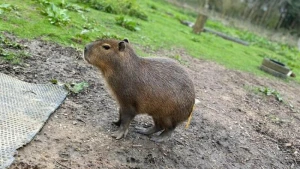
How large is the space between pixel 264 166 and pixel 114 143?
181cm

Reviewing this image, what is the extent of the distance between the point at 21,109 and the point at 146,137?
129 cm

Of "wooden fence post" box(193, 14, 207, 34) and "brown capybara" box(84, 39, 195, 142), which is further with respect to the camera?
"wooden fence post" box(193, 14, 207, 34)

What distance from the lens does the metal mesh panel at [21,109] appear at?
3.06 metres

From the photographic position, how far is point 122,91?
373cm

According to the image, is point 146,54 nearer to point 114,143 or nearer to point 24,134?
point 114,143

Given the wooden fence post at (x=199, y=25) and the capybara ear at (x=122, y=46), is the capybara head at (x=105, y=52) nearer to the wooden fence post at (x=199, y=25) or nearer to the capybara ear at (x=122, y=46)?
the capybara ear at (x=122, y=46)

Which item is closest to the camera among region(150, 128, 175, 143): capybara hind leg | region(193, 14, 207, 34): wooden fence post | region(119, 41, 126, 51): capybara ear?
region(119, 41, 126, 51): capybara ear

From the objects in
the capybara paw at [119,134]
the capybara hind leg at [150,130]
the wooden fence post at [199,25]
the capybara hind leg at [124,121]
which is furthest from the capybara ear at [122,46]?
the wooden fence post at [199,25]

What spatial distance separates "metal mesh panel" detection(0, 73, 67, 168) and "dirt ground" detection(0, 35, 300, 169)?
0.25 ft

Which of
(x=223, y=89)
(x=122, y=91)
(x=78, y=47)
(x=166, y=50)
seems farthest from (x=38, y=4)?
(x=122, y=91)

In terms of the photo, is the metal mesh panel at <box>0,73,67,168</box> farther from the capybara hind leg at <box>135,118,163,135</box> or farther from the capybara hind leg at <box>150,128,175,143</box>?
the capybara hind leg at <box>150,128,175,143</box>

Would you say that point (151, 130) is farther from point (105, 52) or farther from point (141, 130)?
point (105, 52)

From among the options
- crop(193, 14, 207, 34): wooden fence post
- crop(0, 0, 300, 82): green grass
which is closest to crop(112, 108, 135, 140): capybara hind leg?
crop(0, 0, 300, 82): green grass

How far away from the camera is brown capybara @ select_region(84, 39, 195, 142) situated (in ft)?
12.3
